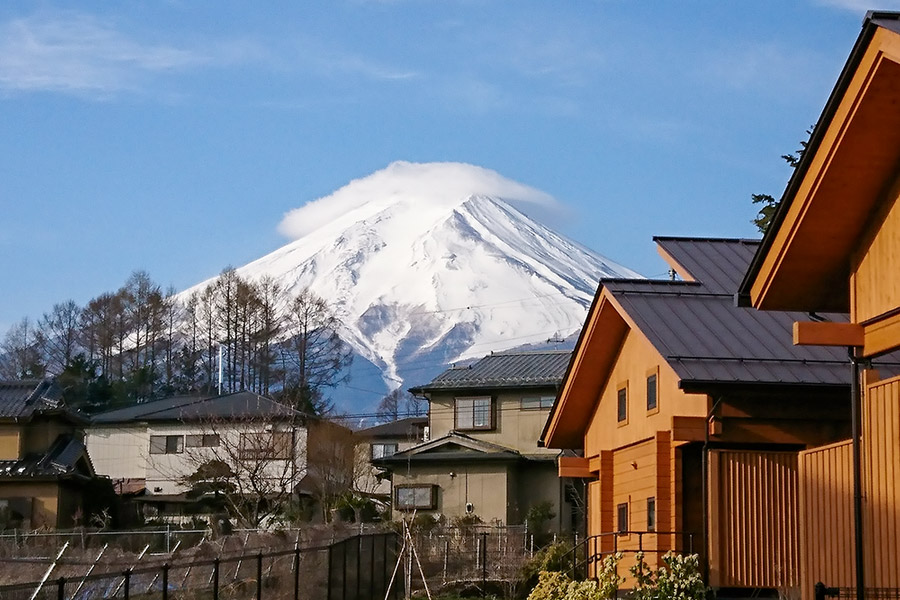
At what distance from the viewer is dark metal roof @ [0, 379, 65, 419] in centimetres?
5100

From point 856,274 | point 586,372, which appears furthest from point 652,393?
point 856,274

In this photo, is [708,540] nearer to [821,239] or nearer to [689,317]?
[689,317]

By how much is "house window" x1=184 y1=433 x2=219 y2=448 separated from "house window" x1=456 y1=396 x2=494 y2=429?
36.6 feet

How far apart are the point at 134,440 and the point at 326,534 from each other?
33474 mm

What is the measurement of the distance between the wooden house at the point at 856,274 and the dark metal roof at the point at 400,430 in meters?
53.9

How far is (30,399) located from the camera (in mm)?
51750

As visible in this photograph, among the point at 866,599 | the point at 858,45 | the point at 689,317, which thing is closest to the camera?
the point at 858,45

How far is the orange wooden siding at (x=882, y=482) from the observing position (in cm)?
1197

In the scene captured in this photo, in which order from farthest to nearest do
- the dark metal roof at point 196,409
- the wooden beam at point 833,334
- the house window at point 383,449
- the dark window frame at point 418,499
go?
the house window at point 383,449 → the dark metal roof at point 196,409 → the dark window frame at point 418,499 → the wooden beam at point 833,334

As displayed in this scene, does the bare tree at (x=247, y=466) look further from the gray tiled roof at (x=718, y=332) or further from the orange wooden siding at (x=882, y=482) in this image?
the orange wooden siding at (x=882, y=482)

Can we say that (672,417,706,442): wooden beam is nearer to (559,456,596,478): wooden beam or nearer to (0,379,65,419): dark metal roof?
(559,456,596,478): wooden beam

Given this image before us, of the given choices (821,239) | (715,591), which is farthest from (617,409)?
(821,239)

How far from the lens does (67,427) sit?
5369 centimetres

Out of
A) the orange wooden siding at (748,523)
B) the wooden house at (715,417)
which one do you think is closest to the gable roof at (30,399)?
the wooden house at (715,417)
